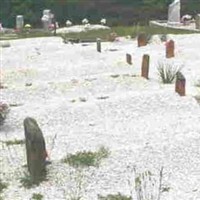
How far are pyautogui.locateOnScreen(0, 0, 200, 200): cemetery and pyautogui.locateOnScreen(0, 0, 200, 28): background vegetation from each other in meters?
19.4

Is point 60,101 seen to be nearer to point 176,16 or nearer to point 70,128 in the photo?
point 70,128

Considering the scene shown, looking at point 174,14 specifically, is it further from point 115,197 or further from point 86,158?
point 115,197

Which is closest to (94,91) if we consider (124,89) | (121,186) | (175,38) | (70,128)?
(124,89)

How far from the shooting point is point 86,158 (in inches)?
429

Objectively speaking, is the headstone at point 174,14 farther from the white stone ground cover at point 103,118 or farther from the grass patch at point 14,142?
the grass patch at point 14,142

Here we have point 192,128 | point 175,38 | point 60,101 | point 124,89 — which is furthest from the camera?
point 175,38

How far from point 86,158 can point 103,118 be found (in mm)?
2791

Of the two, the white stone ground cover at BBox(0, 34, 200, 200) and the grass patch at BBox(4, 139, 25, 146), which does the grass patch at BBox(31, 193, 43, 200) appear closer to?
the white stone ground cover at BBox(0, 34, 200, 200)

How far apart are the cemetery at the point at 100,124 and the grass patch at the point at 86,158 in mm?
16

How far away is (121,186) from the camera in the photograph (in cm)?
976

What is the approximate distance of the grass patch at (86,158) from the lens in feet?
35.1

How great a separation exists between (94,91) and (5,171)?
5991 millimetres

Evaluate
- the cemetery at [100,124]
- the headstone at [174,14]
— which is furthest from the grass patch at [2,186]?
the headstone at [174,14]

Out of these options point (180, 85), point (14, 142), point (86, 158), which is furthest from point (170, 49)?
point (86, 158)
